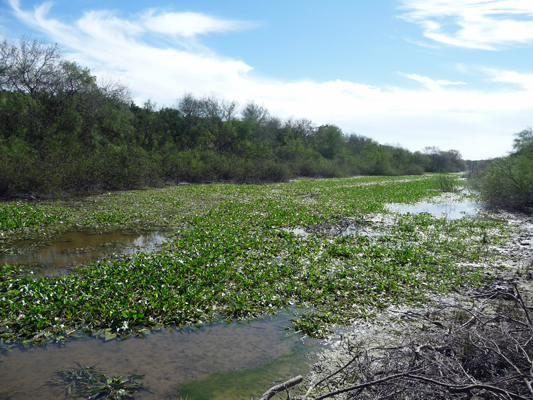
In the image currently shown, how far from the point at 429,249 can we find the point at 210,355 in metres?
7.91

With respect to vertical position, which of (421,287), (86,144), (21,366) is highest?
(86,144)

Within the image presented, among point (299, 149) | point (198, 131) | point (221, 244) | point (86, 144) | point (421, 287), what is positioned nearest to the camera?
point (421, 287)

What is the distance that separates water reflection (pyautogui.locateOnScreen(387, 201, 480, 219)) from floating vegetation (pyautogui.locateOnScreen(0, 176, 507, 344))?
3.49 meters

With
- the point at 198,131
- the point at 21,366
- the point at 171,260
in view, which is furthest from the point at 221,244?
the point at 198,131

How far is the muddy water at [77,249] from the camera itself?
814 cm

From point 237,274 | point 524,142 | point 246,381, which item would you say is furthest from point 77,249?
point 524,142

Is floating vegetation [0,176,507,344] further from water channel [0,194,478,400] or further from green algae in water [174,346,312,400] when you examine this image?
green algae in water [174,346,312,400]

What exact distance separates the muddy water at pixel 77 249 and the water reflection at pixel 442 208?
521 inches

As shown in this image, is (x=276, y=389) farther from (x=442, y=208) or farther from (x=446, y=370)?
(x=442, y=208)

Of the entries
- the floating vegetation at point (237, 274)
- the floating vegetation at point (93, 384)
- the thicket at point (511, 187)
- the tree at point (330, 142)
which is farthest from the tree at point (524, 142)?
the tree at point (330, 142)

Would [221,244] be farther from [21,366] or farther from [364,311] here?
[21,366]

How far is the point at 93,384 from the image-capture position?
13.1 ft

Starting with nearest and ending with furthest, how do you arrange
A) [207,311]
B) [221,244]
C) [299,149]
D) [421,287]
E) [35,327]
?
[35,327]
[207,311]
[421,287]
[221,244]
[299,149]

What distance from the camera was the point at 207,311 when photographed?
19.4 ft
